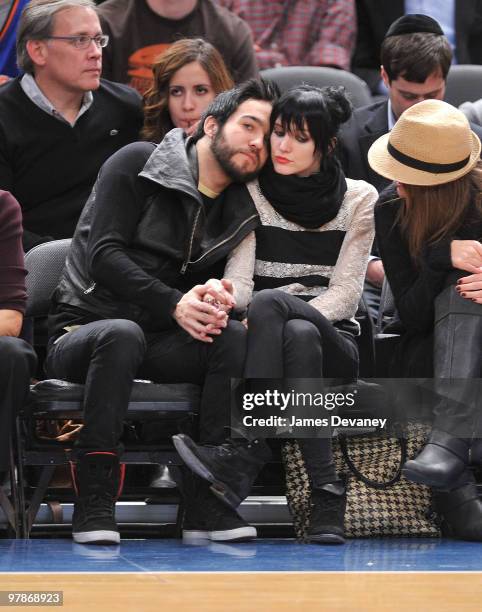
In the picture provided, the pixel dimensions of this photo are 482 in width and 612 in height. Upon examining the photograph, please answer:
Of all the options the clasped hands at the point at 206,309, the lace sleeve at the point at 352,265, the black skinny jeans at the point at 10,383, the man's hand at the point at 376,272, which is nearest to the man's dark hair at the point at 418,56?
the man's hand at the point at 376,272

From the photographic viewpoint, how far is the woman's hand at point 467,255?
12.8ft

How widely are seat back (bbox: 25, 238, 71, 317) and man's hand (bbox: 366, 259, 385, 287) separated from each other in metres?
1.07

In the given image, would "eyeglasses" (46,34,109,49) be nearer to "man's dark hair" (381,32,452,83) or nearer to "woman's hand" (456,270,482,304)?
"man's dark hair" (381,32,452,83)

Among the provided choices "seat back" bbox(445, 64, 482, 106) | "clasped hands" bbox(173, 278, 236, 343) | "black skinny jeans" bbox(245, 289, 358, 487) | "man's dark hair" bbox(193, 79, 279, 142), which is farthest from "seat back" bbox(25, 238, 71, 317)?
"seat back" bbox(445, 64, 482, 106)

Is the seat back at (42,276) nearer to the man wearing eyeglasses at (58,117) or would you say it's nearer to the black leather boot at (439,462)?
the man wearing eyeglasses at (58,117)

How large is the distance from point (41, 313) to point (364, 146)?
4.66 ft

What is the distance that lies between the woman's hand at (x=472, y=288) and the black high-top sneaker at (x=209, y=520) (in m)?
0.90

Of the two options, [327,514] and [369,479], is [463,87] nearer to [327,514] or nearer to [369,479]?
[369,479]

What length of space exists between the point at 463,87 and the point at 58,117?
1721 millimetres

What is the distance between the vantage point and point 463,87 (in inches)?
218

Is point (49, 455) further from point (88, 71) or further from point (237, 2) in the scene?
point (237, 2)

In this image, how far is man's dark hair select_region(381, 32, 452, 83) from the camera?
4949mm

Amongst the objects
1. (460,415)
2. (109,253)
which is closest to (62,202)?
(109,253)

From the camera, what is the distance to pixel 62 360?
3.94 m
